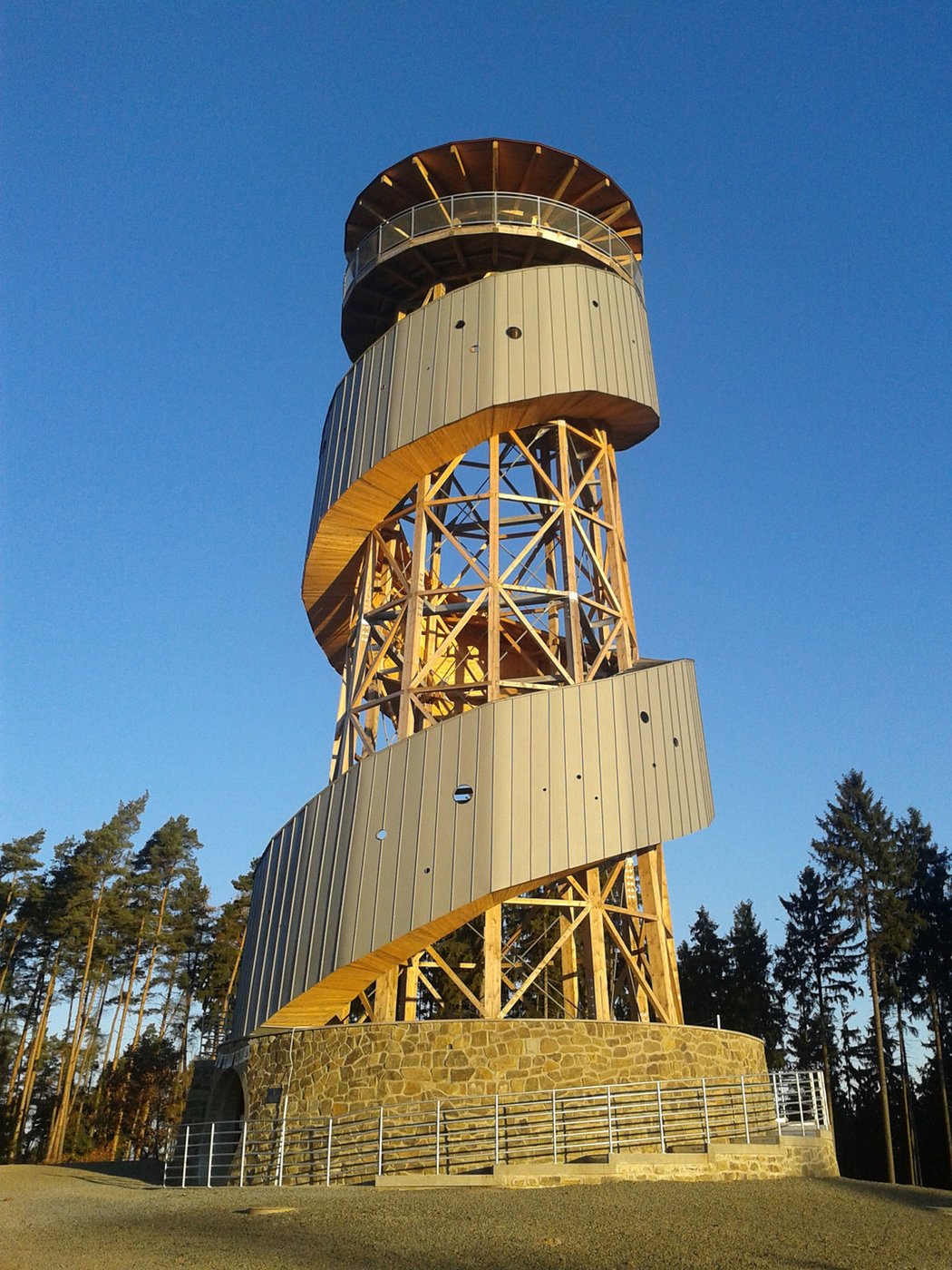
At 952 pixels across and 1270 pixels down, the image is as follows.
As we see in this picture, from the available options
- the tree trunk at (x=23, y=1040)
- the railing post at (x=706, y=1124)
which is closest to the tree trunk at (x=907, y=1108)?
the railing post at (x=706, y=1124)

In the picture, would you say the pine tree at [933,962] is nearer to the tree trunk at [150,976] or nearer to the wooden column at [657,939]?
the wooden column at [657,939]

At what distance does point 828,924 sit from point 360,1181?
25.4m

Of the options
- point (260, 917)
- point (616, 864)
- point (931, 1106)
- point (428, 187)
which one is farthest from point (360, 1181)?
point (931, 1106)

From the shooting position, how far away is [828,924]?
3180 centimetres

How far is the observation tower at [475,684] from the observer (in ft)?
35.9

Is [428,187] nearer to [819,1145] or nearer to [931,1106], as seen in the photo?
[819,1145]

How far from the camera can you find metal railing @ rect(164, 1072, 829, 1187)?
9461 millimetres

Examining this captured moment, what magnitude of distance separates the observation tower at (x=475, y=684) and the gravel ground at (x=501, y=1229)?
7.27ft

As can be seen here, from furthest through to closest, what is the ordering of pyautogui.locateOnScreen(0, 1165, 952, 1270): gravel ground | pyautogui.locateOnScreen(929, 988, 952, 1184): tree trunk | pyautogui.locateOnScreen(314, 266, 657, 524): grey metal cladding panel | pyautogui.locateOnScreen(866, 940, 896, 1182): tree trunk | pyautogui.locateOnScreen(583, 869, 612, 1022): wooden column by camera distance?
1. pyautogui.locateOnScreen(929, 988, 952, 1184): tree trunk
2. pyautogui.locateOnScreen(866, 940, 896, 1182): tree trunk
3. pyautogui.locateOnScreen(314, 266, 657, 524): grey metal cladding panel
4. pyautogui.locateOnScreen(583, 869, 612, 1022): wooden column
5. pyautogui.locateOnScreen(0, 1165, 952, 1270): gravel ground

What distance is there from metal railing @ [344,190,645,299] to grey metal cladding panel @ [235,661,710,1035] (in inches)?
310

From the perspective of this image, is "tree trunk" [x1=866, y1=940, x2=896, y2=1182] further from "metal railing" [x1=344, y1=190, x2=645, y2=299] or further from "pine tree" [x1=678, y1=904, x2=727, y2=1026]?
"metal railing" [x1=344, y1=190, x2=645, y2=299]

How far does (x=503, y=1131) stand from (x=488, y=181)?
1384cm

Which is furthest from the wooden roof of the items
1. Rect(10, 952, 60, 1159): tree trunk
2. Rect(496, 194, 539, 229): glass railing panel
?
Rect(10, 952, 60, 1159): tree trunk

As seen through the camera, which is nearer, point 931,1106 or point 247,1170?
point 247,1170
